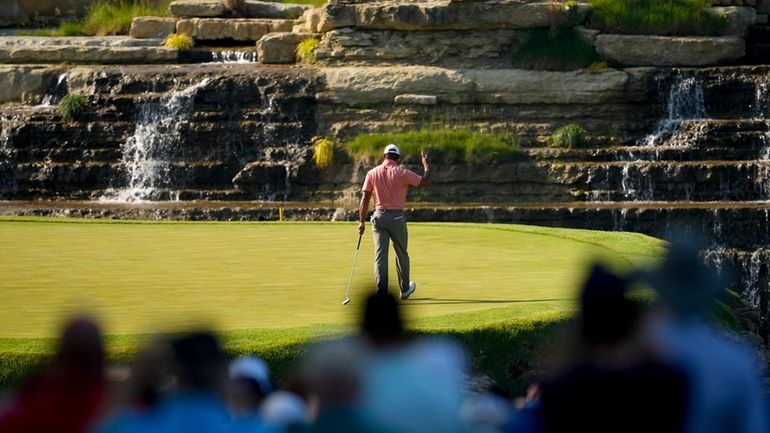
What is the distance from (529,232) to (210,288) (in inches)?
289

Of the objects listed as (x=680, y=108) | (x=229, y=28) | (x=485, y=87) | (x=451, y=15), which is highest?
(x=451, y=15)

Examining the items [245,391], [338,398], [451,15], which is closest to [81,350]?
[338,398]

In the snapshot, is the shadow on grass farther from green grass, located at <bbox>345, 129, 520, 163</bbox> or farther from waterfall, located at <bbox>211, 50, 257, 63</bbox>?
waterfall, located at <bbox>211, 50, 257, 63</bbox>

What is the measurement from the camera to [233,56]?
35.0 meters

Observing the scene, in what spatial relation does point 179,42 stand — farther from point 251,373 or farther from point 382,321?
point 382,321

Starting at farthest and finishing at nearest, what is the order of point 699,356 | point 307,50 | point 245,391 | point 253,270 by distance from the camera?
point 307,50, point 253,270, point 245,391, point 699,356

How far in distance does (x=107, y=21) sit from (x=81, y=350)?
112ft

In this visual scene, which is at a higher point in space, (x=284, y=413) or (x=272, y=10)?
(x=272, y=10)

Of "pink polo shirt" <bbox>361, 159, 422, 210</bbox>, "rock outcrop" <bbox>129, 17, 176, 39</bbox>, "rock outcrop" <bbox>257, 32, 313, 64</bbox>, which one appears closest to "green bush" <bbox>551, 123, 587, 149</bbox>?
"rock outcrop" <bbox>257, 32, 313, 64</bbox>

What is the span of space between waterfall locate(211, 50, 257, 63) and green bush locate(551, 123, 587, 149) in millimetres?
7434

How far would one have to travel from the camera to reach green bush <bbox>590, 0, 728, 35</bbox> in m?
33.2

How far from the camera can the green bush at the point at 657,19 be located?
33188 millimetres

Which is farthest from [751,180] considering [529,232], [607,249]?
[607,249]

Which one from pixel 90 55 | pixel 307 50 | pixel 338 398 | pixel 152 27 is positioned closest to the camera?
pixel 338 398
